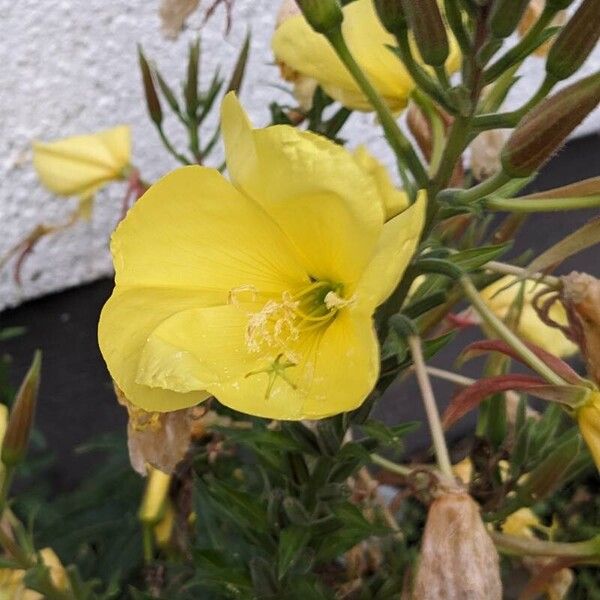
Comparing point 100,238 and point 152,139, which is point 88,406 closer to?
point 100,238

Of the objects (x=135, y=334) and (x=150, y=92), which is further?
(x=150, y=92)

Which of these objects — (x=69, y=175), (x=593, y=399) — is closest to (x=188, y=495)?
(x=69, y=175)

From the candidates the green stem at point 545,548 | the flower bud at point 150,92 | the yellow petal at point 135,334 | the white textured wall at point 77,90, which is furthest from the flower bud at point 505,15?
the white textured wall at point 77,90

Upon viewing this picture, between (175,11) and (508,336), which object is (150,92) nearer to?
(175,11)

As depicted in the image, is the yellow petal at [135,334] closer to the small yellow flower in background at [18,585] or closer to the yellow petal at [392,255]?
the yellow petal at [392,255]

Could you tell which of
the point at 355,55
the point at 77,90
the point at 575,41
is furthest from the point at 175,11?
the point at 77,90

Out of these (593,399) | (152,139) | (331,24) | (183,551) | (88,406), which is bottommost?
(88,406)

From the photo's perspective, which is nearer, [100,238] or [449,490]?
[449,490]
